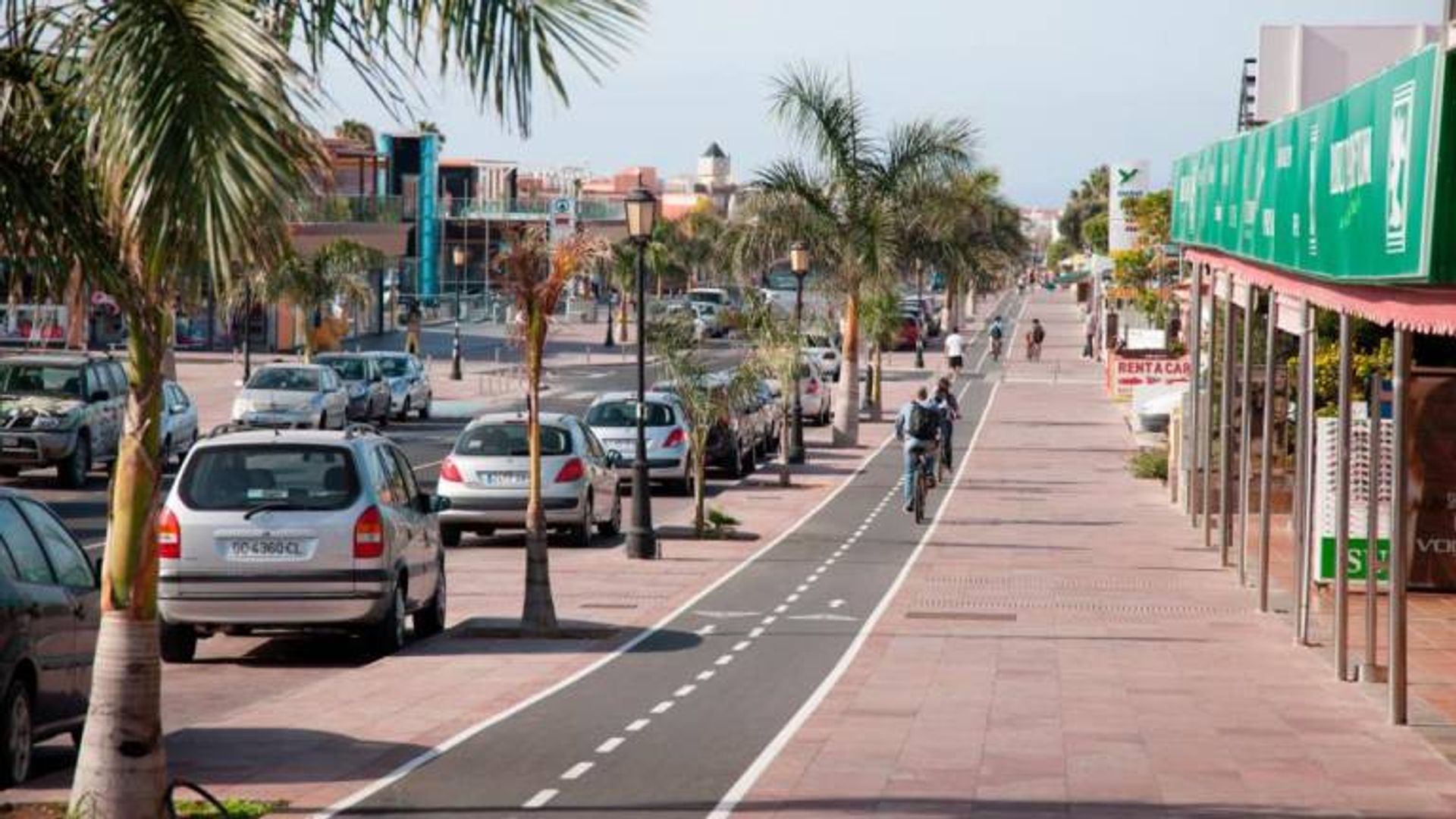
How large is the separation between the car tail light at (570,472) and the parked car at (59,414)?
9.01 meters

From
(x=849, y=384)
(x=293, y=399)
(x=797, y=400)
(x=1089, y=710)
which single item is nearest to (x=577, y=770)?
(x=1089, y=710)

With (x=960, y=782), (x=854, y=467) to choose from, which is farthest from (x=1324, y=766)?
(x=854, y=467)

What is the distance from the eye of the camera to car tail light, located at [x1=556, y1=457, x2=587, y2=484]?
1212 inches

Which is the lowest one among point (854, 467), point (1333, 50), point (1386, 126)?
point (854, 467)

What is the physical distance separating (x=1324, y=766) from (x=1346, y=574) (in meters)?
4.24

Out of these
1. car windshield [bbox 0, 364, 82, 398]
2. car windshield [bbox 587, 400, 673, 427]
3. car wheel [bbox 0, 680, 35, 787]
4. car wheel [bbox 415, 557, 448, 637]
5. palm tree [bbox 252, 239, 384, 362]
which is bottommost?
car wheel [bbox 415, 557, 448, 637]

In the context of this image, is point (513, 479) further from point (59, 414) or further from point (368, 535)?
point (368, 535)

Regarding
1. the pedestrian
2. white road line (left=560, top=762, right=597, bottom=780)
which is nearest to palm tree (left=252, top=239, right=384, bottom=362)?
the pedestrian

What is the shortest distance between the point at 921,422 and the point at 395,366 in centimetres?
2502

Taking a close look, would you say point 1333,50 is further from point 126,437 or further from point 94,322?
point 94,322

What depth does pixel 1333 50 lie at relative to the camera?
29.0m

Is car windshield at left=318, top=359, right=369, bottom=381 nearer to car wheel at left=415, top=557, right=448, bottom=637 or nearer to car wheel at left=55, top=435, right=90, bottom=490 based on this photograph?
car wheel at left=55, top=435, right=90, bottom=490

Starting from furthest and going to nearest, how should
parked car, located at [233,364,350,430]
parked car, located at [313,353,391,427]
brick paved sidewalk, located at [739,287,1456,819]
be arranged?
parked car, located at [313,353,391,427]
parked car, located at [233,364,350,430]
brick paved sidewalk, located at [739,287,1456,819]

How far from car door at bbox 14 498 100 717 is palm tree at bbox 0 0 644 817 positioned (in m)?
3.08
